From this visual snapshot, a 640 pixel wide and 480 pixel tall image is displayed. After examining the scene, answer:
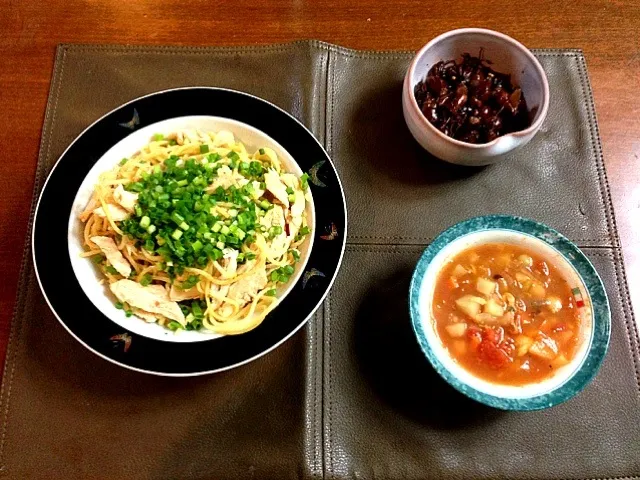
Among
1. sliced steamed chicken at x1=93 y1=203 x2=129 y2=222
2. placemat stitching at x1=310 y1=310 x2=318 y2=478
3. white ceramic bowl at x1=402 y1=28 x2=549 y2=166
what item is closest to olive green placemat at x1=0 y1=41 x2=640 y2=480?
placemat stitching at x1=310 y1=310 x2=318 y2=478

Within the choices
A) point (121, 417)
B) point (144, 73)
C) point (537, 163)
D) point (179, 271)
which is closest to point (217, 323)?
point (179, 271)

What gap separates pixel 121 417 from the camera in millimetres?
1536

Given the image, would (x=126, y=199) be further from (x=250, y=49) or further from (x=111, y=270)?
(x=250, y=49)

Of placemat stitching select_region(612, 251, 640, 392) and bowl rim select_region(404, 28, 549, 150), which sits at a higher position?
bowl rim select_region(404, 28, 549, 150)

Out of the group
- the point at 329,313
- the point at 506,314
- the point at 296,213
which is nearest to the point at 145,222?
the point at 296,213

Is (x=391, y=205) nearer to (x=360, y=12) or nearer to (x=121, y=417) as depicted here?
(x=360, y=12)

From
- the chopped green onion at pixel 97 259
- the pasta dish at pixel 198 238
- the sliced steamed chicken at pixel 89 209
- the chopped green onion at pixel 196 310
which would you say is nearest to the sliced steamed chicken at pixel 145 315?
the pasta dish at pixel 198 238

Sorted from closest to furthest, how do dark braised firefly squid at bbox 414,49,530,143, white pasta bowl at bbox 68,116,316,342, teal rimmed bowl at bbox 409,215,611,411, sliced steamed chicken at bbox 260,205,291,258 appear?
1. teal rimmed bowl at bbox 409,215,611,411
2. white pasta bowl at bbox 68,116,316,342
3. sliced steamed chicken at bbox 260,205,291,258
4. dark braised firefly squid at bbox 414,49,530,143

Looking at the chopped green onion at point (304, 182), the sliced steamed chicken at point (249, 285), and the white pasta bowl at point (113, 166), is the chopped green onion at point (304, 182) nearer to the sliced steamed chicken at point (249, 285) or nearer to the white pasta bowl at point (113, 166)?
the white pasta bowl at point (113, 166)

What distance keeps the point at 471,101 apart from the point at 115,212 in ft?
3.91

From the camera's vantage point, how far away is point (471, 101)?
1736mm

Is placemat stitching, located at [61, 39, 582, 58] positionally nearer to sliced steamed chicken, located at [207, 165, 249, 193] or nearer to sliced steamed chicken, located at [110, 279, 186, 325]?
sliced steamed chicken, located at [207, 165, 249, 193]

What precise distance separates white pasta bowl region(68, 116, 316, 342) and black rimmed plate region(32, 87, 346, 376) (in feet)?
0.05

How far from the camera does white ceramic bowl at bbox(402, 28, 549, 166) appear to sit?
165cm
